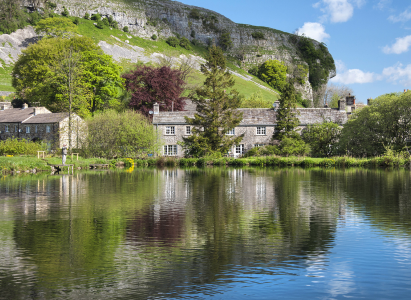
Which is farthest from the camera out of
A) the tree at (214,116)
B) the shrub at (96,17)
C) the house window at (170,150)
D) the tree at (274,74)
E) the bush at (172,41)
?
the bush at (172,41)

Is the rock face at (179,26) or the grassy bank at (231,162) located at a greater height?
the rock face at (179,26)

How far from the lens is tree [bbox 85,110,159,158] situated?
52.2m

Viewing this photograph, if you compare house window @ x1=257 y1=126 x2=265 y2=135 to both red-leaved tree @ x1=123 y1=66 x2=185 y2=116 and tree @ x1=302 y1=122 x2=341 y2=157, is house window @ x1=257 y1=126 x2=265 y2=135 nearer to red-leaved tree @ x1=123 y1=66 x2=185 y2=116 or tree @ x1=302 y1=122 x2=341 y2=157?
tree @ x1=302 y1=122 x2=341 y2=157

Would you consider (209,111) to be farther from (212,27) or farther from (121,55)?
(212,27)

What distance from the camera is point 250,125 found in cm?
6159

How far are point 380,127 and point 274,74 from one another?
109m

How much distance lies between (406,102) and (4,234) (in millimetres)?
46967

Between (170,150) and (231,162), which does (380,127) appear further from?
(170,150)

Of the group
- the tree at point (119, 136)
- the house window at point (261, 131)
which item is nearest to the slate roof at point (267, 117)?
the house window at point (261, 131)

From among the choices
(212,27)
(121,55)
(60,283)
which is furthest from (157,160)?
(212,27)

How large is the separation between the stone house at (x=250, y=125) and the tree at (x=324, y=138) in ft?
11.1

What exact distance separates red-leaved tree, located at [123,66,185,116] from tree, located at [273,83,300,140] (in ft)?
69.5

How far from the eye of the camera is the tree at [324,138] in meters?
56.0

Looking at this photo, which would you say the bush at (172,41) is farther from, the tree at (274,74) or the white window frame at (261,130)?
the white window frame at (261,130)
